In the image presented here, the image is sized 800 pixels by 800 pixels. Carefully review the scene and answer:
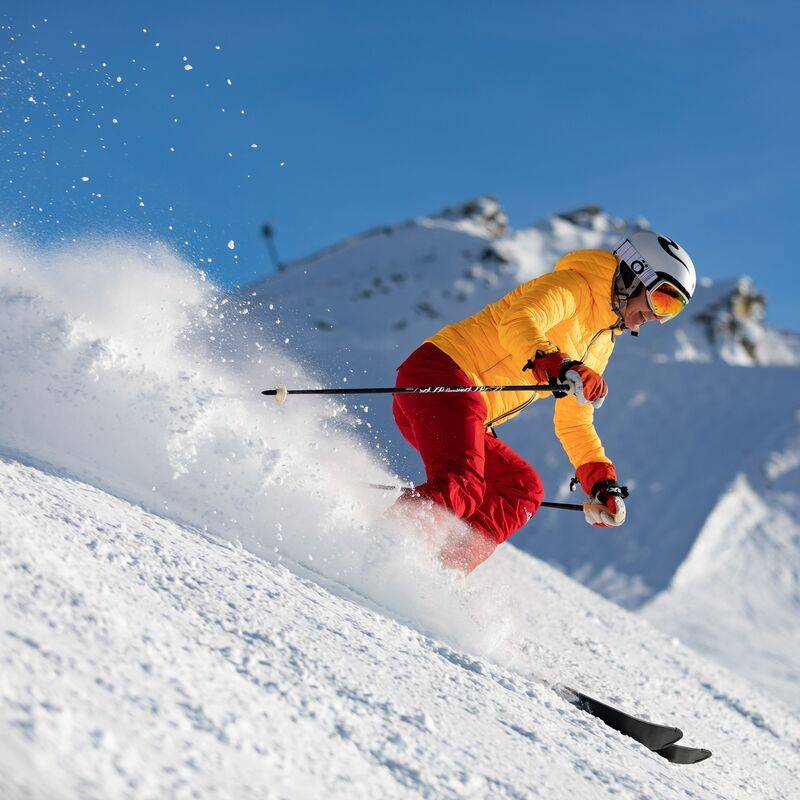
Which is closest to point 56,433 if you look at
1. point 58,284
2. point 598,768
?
point 58,284

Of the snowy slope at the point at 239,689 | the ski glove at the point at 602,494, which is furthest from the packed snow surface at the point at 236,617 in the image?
the ski glove at the point at 602,494

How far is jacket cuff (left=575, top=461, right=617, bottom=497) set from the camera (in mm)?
4652

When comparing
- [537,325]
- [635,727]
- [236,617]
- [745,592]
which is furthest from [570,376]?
[745,592]

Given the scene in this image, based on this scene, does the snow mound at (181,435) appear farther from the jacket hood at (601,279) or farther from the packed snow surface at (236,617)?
the jacket hood at (601,279)

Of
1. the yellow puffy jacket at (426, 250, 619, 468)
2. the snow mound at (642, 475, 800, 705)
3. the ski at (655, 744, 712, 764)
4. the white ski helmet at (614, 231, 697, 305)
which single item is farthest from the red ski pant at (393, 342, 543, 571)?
the snow mound at (642, 475, 800, 705)

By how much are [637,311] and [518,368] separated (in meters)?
0.66

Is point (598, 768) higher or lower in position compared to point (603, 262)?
lower

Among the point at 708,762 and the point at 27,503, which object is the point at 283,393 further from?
the point at 708,762

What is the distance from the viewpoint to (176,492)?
3.67 metres

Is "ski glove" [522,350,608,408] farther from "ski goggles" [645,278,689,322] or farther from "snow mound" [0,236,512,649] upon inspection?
"snow mound" [0,236,512,649]

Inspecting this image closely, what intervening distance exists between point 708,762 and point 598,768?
3.95 feet

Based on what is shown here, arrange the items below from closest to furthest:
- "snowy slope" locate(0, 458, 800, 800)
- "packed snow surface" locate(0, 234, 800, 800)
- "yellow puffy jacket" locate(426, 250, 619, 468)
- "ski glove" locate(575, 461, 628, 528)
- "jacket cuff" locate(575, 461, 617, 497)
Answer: "snowy slope" locate(0, 458, 800, 800) < "packed snow surface" locate(0, 234, 800, 800) < "yellow puffy jacket" locate(426, 250, 619, 468) < "ski glove" locate(575, 461, 628, 528) < "jacket cuff" locate(575, 461, 617, 497)

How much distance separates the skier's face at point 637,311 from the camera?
4258 millimetres

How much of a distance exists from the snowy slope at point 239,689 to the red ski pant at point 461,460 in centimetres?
48
